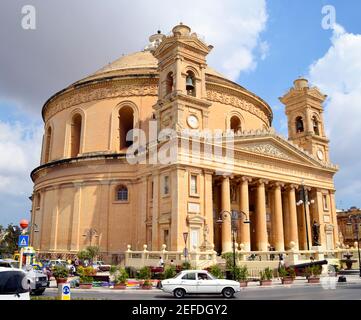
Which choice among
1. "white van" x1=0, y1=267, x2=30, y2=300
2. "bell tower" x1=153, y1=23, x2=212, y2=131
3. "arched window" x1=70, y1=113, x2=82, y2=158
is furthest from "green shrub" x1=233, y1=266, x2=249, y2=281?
"arched window" x1=70, y1=113, x2=82, y2=158

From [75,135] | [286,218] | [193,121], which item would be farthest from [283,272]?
[75,135]

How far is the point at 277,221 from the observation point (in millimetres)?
36062

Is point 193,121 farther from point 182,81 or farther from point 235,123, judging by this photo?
point 235,123

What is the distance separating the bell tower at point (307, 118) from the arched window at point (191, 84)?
51.9 ft

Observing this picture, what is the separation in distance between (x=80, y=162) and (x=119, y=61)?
14.4m

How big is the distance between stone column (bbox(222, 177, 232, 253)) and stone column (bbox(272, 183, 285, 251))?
236 inches

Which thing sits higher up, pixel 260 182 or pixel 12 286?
pixel 260 182

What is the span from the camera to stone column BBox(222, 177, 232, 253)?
103ft

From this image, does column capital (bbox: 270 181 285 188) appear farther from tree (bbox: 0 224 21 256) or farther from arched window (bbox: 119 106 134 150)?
tree (bbox: 0 224 21 256)

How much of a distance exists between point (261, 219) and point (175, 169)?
987 cm

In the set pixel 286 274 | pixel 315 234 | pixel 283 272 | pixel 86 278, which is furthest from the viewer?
pixel 315 234

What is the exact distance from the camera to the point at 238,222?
3419cm

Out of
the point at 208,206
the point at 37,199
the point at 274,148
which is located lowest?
the point at 208,206

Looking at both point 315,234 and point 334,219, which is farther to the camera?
point 334,219
